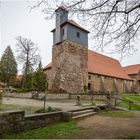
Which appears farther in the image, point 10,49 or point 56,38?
point 10,49

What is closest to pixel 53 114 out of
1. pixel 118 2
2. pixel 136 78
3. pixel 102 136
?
pixel 102 136

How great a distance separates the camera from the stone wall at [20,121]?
7.22 meters

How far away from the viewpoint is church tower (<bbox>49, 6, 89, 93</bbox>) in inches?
1361

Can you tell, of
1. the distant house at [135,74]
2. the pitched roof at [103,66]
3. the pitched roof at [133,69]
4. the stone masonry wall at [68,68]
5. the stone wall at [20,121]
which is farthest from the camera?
the pitched roof at [133,69]

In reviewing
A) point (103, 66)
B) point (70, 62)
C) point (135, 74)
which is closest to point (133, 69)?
point (135, 74)

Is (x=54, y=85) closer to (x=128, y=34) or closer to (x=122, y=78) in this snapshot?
(x=122, y=78)

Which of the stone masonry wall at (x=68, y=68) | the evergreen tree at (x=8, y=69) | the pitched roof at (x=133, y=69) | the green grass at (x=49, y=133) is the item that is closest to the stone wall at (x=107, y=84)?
the stone masonry wall at (x=68, y=68)

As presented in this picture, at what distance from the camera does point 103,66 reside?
4822 centimetres

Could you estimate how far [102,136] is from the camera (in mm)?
7680

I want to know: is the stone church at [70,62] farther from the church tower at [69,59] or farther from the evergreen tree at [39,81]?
the evergreen tree at [39,81]

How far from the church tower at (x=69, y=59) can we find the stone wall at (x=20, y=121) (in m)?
24.1

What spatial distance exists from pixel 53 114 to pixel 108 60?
45938mm

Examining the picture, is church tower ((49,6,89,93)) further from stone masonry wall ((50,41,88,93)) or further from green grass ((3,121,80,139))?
green grass ((3,121,80,139))

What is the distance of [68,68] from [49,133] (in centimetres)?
2720
